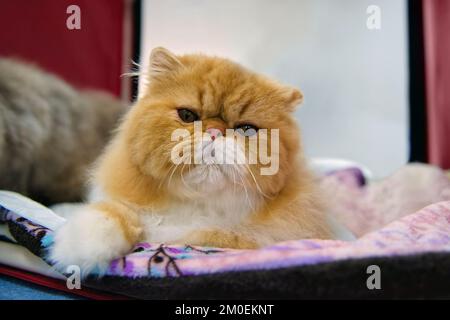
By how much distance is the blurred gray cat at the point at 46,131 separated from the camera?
166 centimetres

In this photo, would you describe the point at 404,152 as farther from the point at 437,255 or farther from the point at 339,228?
the point at 437,255

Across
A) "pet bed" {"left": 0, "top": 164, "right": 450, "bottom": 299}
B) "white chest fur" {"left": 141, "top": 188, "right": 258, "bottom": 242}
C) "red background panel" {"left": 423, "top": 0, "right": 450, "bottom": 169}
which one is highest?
"red background panel" {"left": 423, "top": 0, "right": 450, "bottom": 169}

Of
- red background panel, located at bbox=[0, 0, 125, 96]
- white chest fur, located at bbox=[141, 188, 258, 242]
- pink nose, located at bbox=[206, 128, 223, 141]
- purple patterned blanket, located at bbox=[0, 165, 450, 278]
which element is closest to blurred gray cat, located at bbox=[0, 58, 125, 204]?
red background panel, located at bbox=[0, 0, 125, 96]

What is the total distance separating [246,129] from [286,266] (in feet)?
1.45

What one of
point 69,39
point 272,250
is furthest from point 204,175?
point 69,39

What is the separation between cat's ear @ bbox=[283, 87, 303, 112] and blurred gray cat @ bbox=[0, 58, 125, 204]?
1.03 m

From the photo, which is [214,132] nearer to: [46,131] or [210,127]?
[210,127]

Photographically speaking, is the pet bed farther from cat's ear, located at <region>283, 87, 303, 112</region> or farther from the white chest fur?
cat's ear, located at <region>283, 87, 303, 112</region>

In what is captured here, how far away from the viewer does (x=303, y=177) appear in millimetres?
1290

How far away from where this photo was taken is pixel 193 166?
3.47 ft

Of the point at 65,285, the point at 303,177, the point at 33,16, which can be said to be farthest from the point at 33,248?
the point at 33,16

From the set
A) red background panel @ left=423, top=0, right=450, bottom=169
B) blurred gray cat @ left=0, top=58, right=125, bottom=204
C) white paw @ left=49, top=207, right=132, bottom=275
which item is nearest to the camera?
white paw @ left=49, top=207, right=132, bottom=275

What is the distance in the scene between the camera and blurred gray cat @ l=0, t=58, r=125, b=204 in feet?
5.44

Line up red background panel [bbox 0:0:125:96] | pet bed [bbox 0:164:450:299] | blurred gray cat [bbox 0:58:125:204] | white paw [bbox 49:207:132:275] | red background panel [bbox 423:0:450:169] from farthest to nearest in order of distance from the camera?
red background panel [bbox 423:0:450:169] < red background panel [bbox 0:0:125:96] < blurred gray cat [bbox 0:58:125:204] < white paw [bbox 49:207:132:275] < pet bed [bbox 0:164:450:299]
